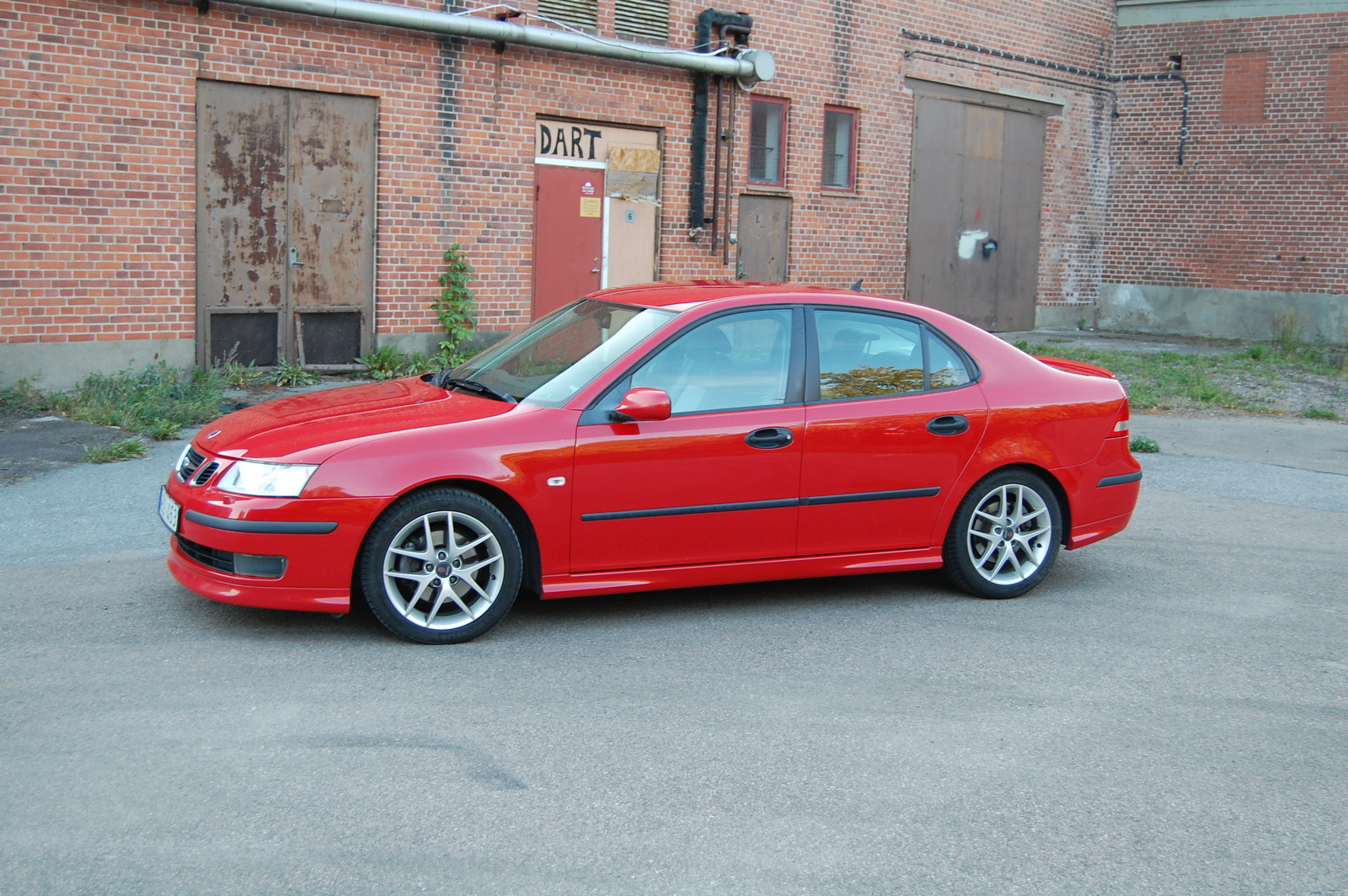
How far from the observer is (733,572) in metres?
5.75

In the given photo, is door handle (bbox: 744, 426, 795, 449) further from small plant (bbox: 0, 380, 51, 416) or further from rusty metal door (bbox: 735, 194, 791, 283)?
rusty metal door (bbox: 735, 194, 791, 283)

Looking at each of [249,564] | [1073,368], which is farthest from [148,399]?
[1073,368]

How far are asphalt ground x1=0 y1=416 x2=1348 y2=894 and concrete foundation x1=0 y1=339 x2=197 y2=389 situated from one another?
18.0 feet

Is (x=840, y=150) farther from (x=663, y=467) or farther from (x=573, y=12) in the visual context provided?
(x=663, y=467)

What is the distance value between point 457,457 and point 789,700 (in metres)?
1.64

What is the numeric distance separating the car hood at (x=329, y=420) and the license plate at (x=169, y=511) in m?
0.26

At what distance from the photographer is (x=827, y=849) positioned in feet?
11.7

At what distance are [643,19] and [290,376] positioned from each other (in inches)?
242

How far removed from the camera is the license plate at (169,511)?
17.5ft

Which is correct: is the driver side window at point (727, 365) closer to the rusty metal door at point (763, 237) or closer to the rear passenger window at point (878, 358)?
the rear passenger window at point (878, 358)

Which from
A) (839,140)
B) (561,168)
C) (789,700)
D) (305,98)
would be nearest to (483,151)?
(561,168)

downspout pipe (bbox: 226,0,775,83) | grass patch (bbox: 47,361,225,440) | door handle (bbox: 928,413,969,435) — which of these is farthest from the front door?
downspout pipe (bbox: 226,0,775,83)

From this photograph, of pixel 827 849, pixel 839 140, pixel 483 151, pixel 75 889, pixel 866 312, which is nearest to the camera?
pixel 75 889

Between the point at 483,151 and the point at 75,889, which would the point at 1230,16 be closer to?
the point at 483,151
